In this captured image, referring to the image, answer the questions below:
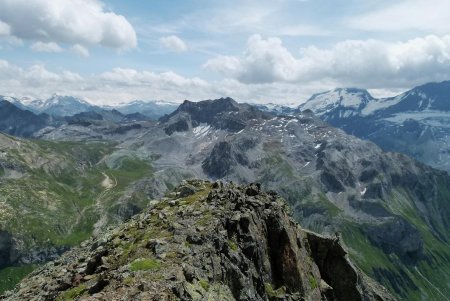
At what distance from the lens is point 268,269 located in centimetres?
5769

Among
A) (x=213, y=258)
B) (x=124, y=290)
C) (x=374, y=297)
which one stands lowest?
(x=374, y=297)

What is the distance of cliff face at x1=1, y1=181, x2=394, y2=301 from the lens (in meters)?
38.1

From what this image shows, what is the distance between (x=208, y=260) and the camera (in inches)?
1816

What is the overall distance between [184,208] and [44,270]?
1871cm

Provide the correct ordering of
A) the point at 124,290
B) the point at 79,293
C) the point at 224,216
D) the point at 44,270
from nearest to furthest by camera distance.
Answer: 1. the point at 124,290
2. the point at 79,293
3. the point at 224,216
4. the point at 44,270

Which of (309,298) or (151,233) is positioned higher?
(151,233)

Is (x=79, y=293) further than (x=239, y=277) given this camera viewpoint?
No

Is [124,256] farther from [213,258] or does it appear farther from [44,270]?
[44,270]

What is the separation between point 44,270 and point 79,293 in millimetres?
24082

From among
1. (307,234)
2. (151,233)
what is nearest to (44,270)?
(151,233)

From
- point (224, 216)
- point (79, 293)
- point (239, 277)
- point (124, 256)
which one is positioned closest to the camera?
point (79, 293)

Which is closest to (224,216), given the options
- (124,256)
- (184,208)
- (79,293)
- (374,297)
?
(184,208)

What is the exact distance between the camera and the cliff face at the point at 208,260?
1501 inches

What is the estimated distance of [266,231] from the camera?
6197 centimetres
